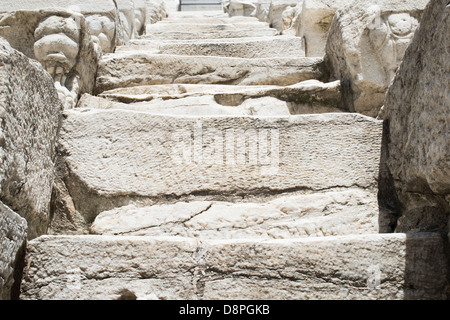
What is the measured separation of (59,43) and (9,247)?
5.16ft

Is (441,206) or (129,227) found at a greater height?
(441,206)

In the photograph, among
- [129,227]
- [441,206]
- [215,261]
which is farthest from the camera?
[129,227]

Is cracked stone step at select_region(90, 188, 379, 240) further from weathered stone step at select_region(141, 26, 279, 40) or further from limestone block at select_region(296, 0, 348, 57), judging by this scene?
weathered stone step at select_region(141, 26, 279, 40)

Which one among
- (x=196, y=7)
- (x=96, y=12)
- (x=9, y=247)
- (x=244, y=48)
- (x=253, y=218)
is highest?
(x=96, y=12)

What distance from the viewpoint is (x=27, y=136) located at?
1.58 metres

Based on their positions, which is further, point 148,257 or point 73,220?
point 73,220

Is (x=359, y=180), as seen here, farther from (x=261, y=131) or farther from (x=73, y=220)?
(x=73, y=220)

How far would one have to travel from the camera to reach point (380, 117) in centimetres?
206

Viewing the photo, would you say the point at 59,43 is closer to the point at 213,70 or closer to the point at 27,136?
the point at 213,70

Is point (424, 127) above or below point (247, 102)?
above

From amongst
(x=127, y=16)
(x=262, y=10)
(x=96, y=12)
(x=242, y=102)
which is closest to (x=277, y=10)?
(x=262, y=10)

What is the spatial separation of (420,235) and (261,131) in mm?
732

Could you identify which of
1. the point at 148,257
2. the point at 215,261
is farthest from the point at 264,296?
the point at 148,257

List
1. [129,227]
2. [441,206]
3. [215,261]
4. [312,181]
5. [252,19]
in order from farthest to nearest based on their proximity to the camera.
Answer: [252,19] → [312,181] → [129,227] → [441,206] → [215,261]
